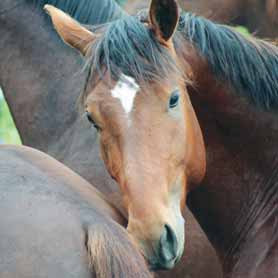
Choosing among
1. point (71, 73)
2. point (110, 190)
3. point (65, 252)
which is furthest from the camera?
point (71, 73)

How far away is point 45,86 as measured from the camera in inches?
195

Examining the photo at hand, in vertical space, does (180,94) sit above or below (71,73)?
above

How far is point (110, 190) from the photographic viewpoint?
4.45 meters

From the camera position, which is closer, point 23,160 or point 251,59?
point 23,160

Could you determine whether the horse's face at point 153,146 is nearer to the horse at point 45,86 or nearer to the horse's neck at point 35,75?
the horse at point 45,86

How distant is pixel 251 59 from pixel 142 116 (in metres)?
0.60

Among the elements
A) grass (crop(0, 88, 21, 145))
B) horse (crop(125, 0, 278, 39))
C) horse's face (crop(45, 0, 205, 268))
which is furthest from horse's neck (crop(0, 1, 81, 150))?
grass (crop(0, 88, 21, 145))

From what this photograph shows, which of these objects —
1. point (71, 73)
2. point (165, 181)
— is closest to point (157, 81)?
point (165, 181)

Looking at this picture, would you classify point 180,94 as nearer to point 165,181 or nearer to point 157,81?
point 157,81

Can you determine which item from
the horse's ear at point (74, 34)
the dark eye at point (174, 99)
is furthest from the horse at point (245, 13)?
the dark eye at point (174, 99)

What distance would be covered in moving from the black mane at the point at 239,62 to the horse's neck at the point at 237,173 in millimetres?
46

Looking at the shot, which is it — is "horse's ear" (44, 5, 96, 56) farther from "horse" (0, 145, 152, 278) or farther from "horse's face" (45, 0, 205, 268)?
"horse" (0, 145, 152, 278)

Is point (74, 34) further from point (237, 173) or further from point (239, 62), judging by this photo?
point (237, 173)

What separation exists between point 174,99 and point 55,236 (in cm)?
84
